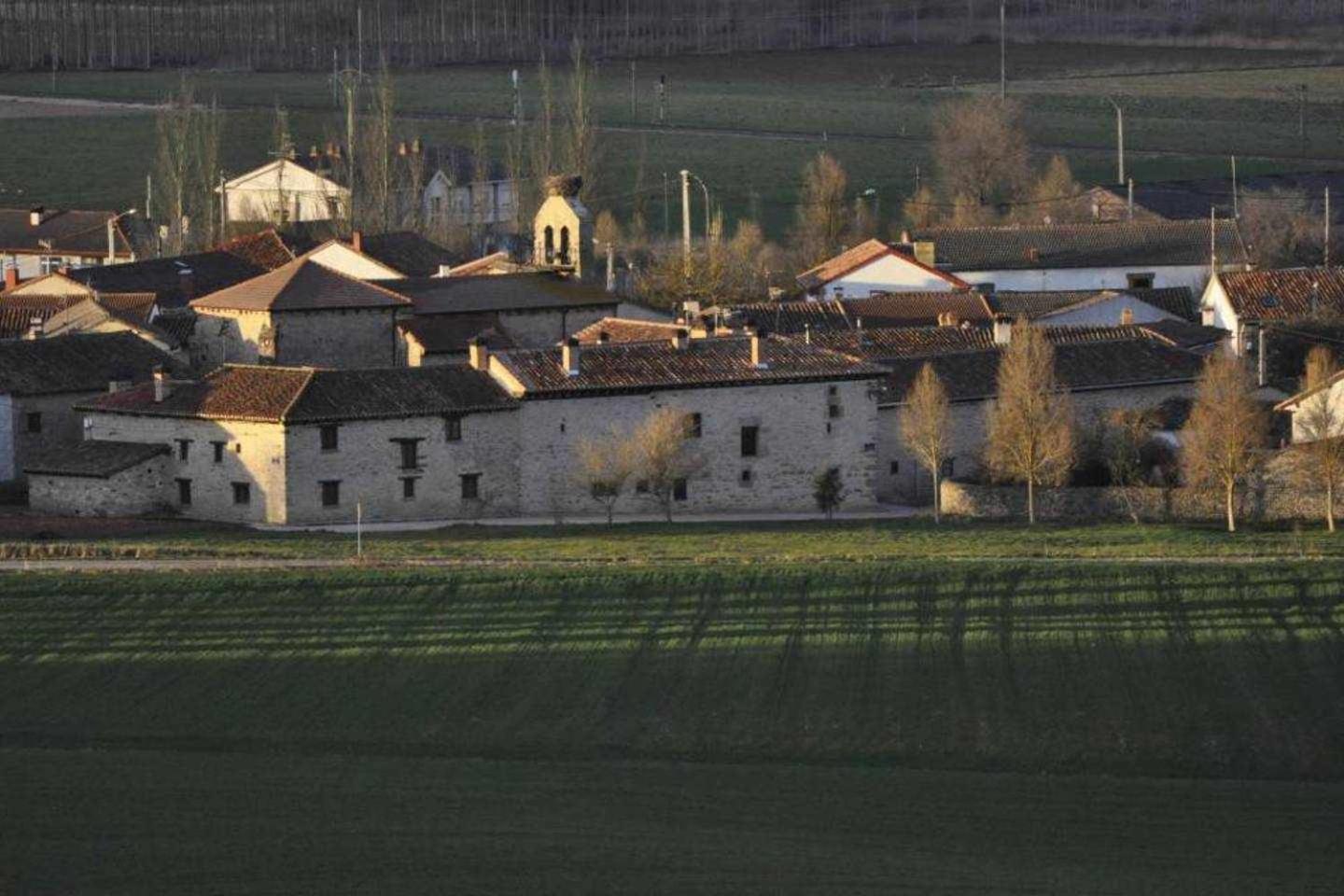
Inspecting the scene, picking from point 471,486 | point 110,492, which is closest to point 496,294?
point 471,486

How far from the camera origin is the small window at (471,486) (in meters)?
64.9

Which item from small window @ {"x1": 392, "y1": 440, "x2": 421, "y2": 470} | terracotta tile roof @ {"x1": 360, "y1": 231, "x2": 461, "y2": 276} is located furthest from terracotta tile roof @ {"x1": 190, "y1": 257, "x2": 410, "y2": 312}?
terracotta tile roof @ {"x1": 360, "y1": 231, "x2": 461, "y2": 276}

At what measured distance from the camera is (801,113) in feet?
495

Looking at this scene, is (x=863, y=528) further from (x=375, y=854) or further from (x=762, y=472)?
(x=375, y=854)

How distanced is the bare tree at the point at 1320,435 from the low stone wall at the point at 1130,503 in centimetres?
46

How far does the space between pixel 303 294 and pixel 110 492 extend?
35.6 feet

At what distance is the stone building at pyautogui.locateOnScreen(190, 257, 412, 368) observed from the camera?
73.2 m

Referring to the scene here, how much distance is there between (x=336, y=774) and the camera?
42375 millimetres

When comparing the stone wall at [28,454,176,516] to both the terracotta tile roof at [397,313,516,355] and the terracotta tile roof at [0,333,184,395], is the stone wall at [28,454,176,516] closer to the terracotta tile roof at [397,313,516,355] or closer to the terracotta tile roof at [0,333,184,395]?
the terracotta tile roof at [0,333,184,395]

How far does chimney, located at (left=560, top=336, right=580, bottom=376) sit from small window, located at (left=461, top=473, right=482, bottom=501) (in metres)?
2.91

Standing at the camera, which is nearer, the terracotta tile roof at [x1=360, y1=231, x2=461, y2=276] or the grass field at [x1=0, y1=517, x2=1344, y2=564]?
the grass field at [x1=0, y1=517, x2=1344, y2=564]

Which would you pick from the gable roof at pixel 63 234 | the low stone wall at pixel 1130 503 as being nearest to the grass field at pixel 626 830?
the low stone wall at pixel 1130 503

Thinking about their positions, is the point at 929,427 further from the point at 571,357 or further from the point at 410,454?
the point at 410,454

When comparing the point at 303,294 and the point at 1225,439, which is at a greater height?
the point at 303,294
